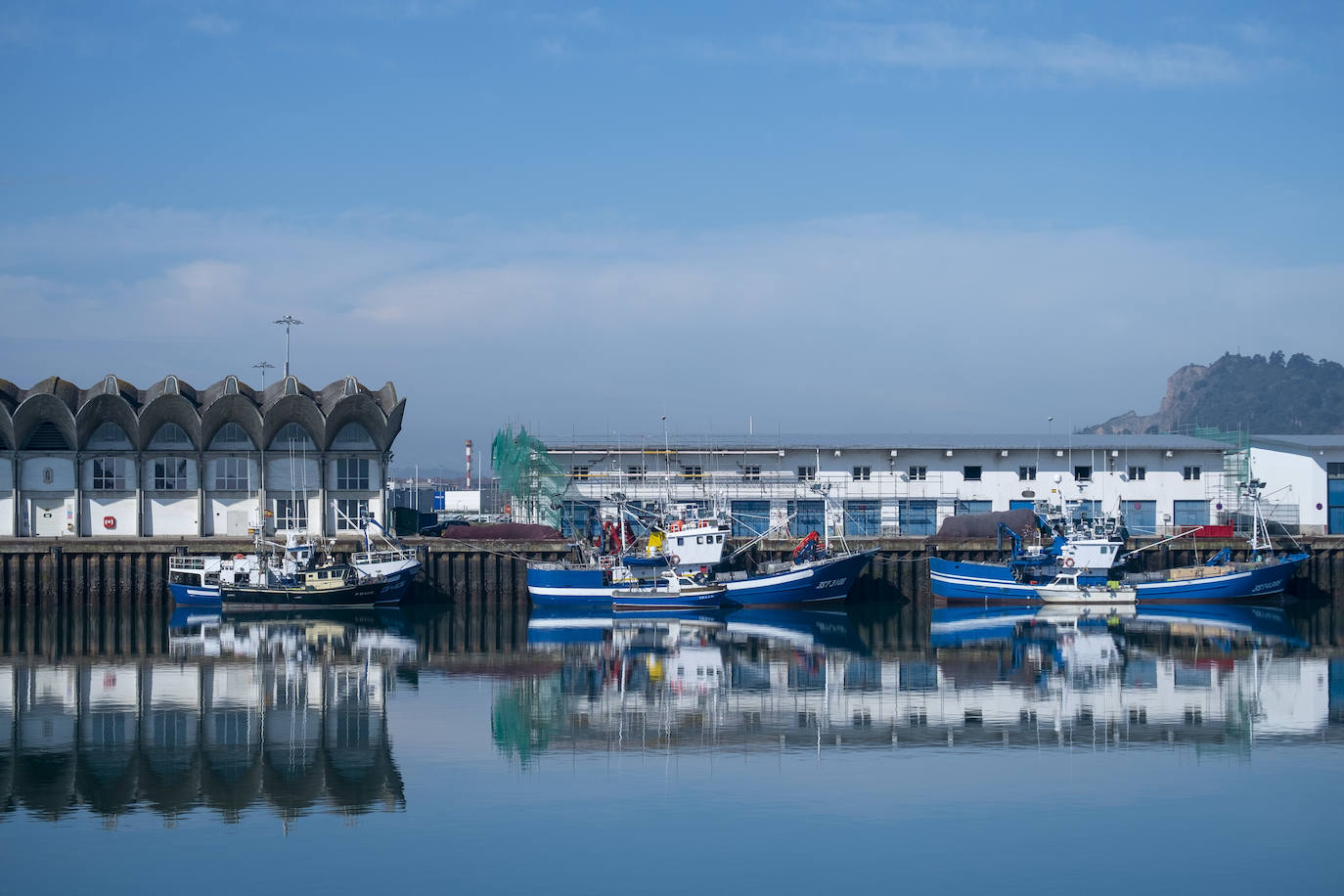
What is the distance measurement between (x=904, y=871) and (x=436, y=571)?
3202cm

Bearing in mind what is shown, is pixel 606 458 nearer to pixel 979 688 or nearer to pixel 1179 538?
pixel 1179 538

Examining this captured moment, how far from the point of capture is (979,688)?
27938mm

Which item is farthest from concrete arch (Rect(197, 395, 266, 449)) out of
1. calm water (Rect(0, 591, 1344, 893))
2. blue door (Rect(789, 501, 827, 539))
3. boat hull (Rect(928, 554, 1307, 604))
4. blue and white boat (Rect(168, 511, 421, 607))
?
boat hull (Rect(928, 554, 1307, 604))

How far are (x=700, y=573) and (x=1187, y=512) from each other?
876 inches

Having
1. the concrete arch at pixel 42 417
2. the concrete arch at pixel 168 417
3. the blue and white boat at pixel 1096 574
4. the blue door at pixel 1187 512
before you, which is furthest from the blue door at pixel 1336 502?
the concrete arch at pixel 42 417

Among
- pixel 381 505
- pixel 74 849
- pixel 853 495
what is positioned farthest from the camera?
pixel 853 495

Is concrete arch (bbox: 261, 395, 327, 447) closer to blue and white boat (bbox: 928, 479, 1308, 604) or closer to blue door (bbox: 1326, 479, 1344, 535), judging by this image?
blue and white boat (bbox: 928, 479, 1308, 604)

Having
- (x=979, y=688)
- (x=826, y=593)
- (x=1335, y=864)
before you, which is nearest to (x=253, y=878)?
(x=1335, y=864)

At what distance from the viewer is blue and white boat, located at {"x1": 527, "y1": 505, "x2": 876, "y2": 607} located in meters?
43.8

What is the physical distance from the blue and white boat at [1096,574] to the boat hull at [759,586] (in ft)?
11.6

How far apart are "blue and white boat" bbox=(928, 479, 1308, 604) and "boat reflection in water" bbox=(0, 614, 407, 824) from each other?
19.8 m

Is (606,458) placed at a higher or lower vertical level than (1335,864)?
higher

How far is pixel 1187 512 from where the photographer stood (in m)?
54.2

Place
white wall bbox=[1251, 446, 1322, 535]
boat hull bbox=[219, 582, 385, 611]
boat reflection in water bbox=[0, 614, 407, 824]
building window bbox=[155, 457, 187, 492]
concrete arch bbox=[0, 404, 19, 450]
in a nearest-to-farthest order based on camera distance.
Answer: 1. boat reflection in water bbox=[0, 614, 407, 824]
2. boat hull bbox=[219, 582, 385, 611]
3. concrete arch bbox=[0, 404, 19, 450]
4. building window bbox=[155, 457, 187, 492]
5. white wall bbox=[1251, 446, 1322, 535]
